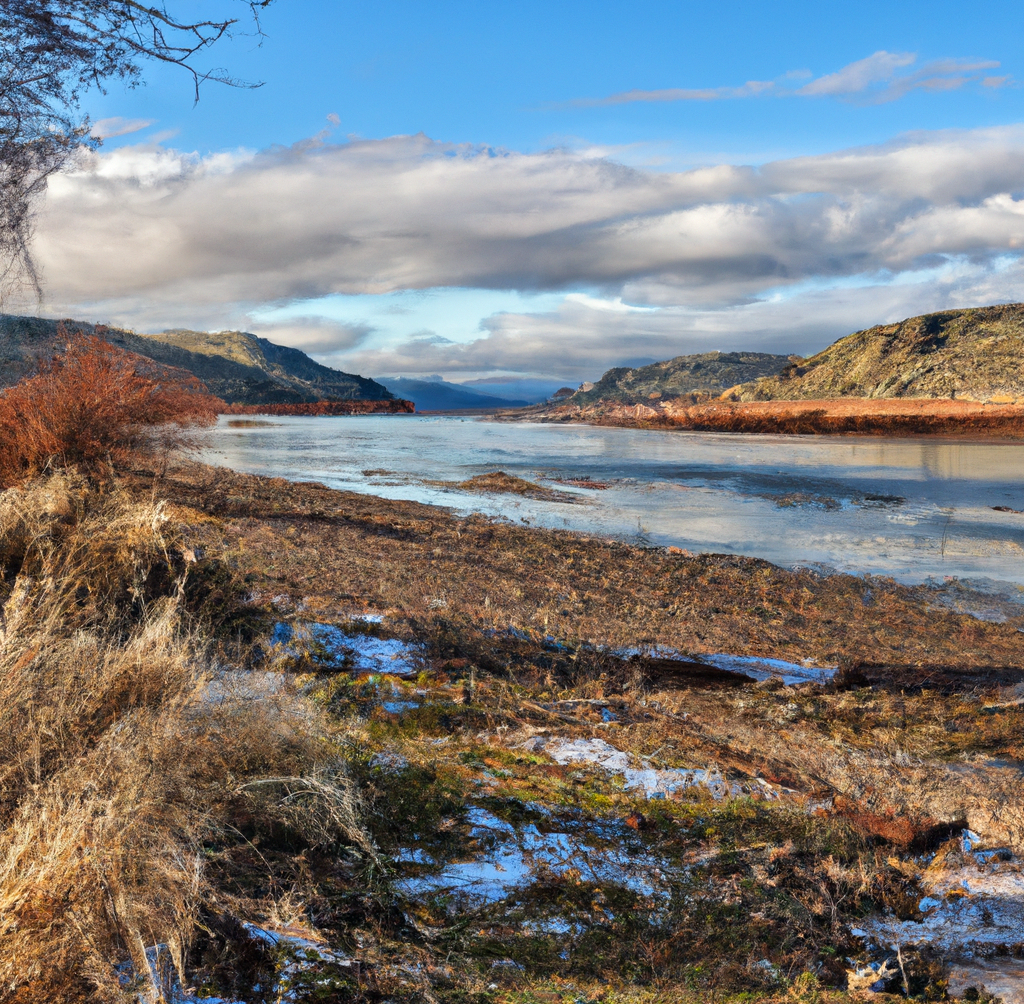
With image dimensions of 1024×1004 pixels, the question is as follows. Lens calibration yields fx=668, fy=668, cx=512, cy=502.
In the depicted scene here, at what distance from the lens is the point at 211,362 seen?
142 m

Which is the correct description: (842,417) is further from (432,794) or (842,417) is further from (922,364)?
(432,794)

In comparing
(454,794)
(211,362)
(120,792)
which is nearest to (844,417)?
(454,794)

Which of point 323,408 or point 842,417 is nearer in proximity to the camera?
point 842,417

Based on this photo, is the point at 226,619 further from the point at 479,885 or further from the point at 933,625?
the point at 933,625

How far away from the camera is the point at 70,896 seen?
2.04 m

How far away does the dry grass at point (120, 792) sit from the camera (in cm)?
194

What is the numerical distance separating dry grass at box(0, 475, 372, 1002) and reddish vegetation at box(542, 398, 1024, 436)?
1799 inches

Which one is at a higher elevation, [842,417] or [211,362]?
[211,362]

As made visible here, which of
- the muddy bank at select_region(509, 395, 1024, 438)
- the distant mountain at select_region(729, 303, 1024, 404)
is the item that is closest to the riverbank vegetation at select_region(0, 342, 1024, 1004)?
the muddy bank at select_region(509, 395, 1024, 438)

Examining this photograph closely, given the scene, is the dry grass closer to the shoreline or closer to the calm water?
the calm water

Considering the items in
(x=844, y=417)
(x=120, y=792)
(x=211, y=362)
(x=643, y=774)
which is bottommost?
(x=643, y=774)

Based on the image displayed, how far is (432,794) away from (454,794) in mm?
116

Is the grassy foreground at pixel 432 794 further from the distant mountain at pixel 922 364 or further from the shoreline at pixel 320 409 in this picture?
the shoreline at pixel 320 409

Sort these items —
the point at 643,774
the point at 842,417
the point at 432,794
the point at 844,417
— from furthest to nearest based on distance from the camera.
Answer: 1. the point at 842,417
2. the point at 844,417
3. the point at 643,774
4. the point at 432,794
